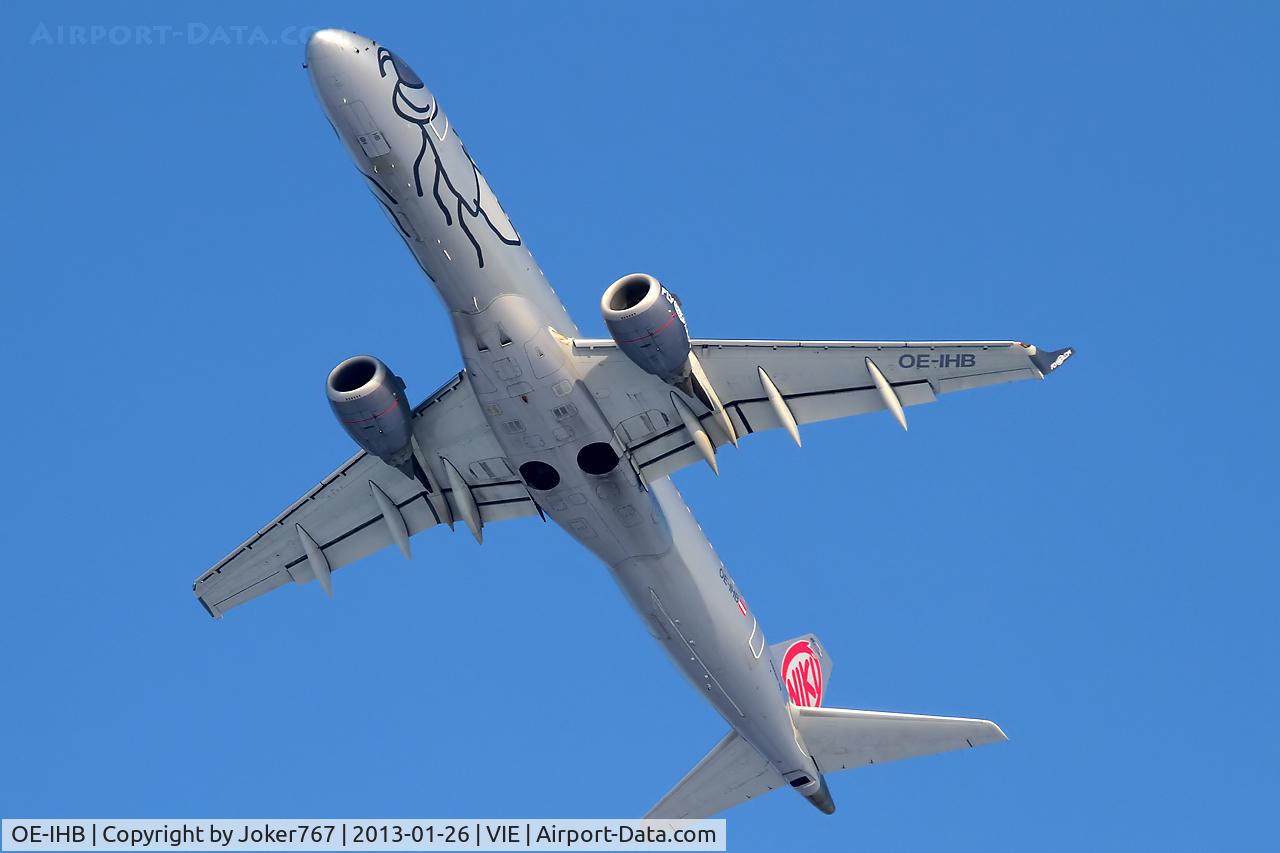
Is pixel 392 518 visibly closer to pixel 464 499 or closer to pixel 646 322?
pixel 464 499

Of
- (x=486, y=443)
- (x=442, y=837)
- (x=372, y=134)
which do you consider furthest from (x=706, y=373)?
(x=442, y=837)

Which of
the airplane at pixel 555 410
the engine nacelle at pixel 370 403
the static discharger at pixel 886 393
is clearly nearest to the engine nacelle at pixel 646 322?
the airplane at pixel 555 410

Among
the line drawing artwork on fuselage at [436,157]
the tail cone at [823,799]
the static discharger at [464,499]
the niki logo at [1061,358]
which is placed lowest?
the tail cone at [823,799]

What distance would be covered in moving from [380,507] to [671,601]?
7.24 metres

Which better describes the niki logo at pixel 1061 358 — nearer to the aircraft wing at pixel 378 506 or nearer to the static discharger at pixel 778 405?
the static discharger at pixel 778 405

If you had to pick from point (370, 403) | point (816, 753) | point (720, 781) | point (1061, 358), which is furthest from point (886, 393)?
point (720, 781)

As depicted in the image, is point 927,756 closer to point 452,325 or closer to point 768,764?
point 768,764

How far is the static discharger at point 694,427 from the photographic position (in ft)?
107

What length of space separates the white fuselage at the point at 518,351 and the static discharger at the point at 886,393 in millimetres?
5153

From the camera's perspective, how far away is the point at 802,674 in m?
40.9

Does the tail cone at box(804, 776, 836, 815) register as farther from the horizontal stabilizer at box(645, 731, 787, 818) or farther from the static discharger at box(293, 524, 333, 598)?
the static discharger at box(293, 524, 333, 598)

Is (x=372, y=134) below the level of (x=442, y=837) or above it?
above

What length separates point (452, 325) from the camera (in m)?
31.3

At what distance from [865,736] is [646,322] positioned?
46.6 feet
